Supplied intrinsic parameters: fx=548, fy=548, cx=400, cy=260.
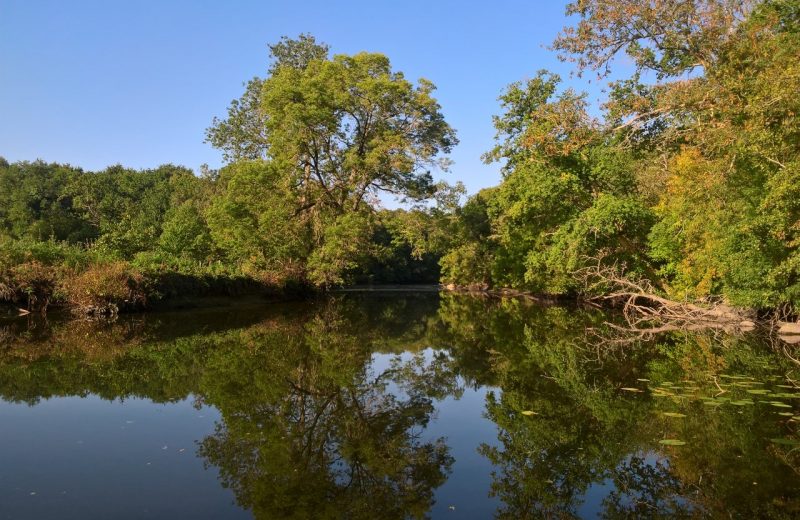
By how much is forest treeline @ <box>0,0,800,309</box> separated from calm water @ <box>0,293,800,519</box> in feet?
19.2

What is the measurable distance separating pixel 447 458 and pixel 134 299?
21468 millimetres

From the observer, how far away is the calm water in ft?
18.9

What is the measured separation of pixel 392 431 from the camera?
8289 millimetres

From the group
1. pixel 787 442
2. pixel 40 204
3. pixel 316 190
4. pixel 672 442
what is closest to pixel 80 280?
pixel 316 190

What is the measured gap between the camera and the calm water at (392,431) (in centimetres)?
576

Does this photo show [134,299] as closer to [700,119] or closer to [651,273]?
[700,119]

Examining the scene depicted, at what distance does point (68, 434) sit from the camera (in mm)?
7855

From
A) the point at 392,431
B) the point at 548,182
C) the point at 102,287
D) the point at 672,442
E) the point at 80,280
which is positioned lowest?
the point at 392,431

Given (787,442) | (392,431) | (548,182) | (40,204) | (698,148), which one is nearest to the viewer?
(787,442)

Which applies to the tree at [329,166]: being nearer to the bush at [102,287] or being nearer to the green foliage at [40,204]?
the bush at [102,287]

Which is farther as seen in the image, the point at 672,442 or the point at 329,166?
the point at 329,166

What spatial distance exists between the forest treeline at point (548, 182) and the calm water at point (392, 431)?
5.85m

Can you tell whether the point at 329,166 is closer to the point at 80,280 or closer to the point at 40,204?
the point at 80,280

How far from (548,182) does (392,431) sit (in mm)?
23113
